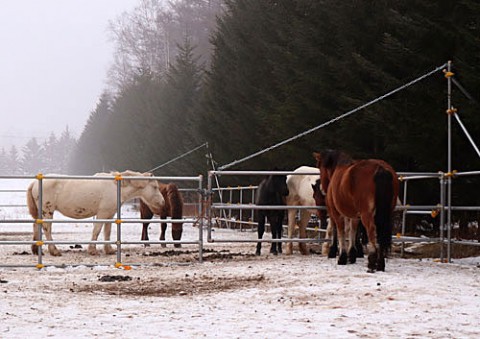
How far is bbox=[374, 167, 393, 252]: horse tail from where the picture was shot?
7535 millimetres

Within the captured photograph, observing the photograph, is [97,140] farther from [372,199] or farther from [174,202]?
[372,199]

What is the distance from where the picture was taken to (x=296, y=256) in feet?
32.5

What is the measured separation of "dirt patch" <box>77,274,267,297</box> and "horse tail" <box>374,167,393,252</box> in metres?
1.48

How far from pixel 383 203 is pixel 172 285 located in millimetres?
2572

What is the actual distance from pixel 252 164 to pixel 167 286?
12709 mm

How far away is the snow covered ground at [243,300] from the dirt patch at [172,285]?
0.04 feet

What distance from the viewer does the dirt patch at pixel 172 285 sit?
21.5 feet

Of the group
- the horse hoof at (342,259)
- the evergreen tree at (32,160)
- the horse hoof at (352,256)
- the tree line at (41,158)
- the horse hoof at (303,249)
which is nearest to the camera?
the horse hoof at (342,259)

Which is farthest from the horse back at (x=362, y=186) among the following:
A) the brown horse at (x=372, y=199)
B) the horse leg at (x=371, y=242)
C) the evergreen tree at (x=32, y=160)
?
the evergreen tree at (x=32, y=160)

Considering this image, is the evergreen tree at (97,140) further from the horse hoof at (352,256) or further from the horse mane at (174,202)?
the horse hoof at (352,256)

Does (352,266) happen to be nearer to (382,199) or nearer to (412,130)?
(382,199)

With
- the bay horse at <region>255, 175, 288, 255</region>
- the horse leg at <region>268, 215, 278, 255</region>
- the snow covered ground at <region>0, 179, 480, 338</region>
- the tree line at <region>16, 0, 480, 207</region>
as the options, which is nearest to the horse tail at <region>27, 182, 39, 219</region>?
the snow covered ground at <region>0, 179, 480, 338</region>

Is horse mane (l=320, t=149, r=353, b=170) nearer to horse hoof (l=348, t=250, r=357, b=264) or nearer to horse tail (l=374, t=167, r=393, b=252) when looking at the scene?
horse hoof (l=348, t=250, r=357, b=264)

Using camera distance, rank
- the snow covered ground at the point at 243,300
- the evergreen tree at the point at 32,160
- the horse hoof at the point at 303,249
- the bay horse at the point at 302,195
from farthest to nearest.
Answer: the evergreen tree at the point at 32,160
the bay horse at the point at 302,195
the horse hoof at the point at 303,249
the snow covered ground at the point at 243,300
